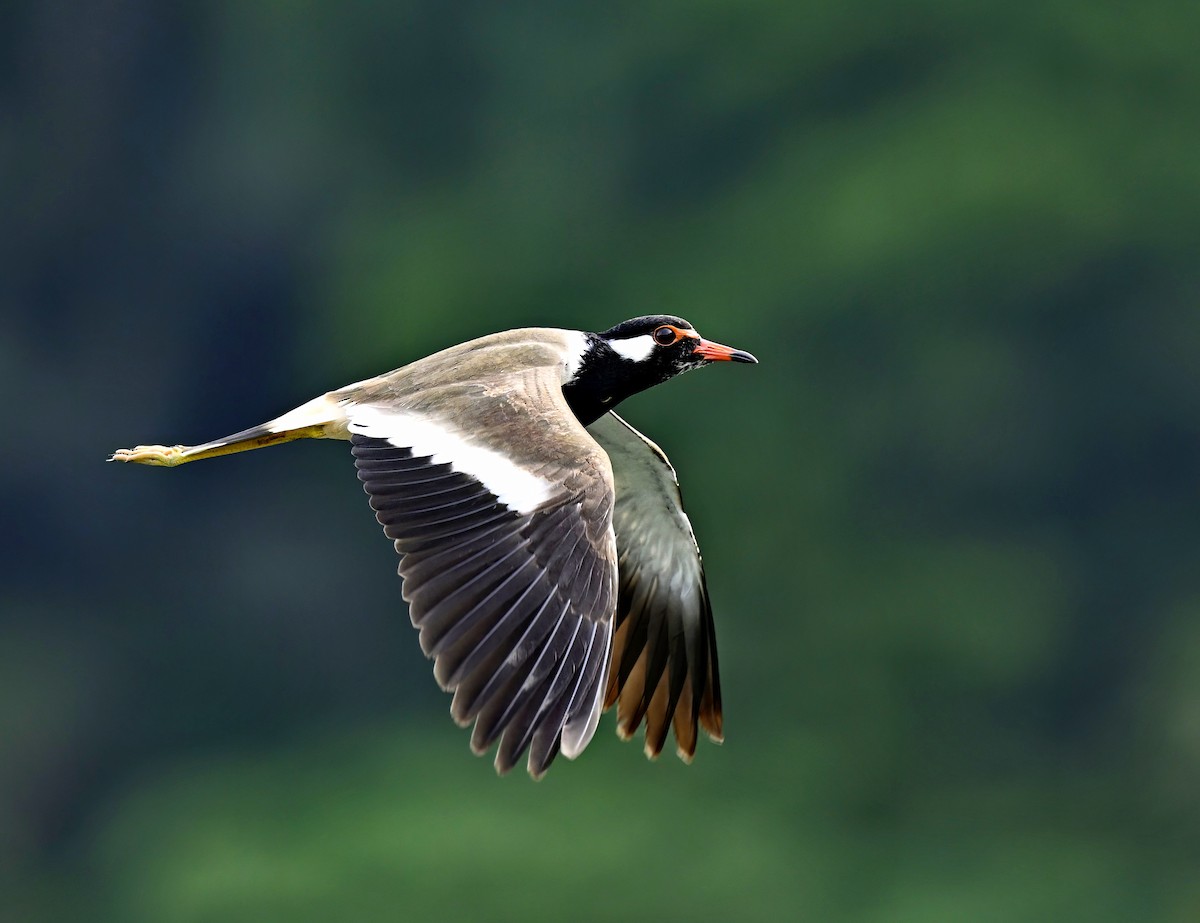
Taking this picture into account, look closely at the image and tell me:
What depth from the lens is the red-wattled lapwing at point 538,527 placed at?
619 cm

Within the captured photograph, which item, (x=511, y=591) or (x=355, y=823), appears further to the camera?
(x=355, y=823)

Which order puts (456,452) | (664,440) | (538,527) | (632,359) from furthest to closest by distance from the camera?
(664,440)
(632,359)
(456,452)
(538,527)

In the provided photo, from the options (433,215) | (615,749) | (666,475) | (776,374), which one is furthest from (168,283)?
(666,475)

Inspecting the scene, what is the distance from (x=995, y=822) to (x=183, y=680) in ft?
56.3

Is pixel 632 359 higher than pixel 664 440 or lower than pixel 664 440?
higher

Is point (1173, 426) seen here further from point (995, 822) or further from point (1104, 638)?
point (995, 822)

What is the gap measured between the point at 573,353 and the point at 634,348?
0.30 meters

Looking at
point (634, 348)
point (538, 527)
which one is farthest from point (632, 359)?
point (538, 527)

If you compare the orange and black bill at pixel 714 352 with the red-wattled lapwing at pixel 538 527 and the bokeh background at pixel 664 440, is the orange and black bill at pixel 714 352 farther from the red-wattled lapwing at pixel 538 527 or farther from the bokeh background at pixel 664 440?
the bokeh background at pixel 664 440

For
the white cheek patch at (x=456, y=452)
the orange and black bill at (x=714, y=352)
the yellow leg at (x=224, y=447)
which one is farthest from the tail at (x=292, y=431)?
the orange and black bill at (x=714, y=352)

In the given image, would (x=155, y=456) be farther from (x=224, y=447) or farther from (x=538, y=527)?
(x=538, y=527)

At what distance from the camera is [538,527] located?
6586 mm

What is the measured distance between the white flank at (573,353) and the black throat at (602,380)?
0.01 meters

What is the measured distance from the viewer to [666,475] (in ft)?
28.1
